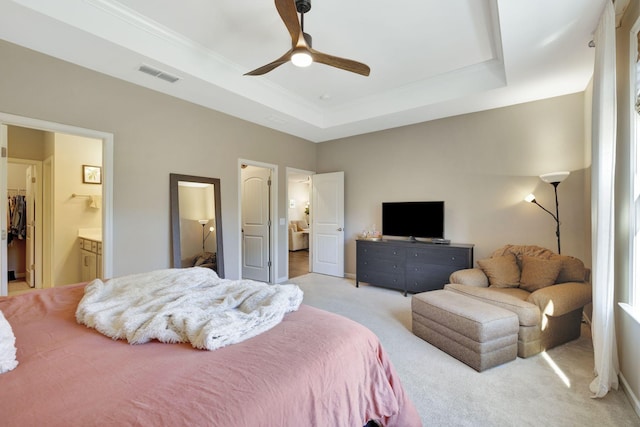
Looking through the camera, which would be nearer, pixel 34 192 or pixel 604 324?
pixel 604 324

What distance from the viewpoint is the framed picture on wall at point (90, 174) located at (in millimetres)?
4289

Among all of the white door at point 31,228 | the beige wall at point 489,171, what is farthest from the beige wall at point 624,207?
the white door at point 31,228

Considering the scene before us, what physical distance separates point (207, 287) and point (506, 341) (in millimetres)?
2377

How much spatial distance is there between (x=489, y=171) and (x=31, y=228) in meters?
6.96

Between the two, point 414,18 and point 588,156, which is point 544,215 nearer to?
point 588,156

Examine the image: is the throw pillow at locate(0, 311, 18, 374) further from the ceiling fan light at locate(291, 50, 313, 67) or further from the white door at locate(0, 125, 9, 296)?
the ceiling fan light at locate(291, 50, 313, 67)

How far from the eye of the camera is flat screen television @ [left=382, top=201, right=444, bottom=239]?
4.30m

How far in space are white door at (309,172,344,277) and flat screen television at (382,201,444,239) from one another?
94 cm

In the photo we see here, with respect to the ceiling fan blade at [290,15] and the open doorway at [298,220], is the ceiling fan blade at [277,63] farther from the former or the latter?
the open doorway at [298,220]

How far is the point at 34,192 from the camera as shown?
170 inches

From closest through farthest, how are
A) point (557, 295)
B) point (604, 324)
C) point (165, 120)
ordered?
point (604, 324) → point (557, 295) → point (165, 120)

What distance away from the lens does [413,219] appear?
4512 millimetres

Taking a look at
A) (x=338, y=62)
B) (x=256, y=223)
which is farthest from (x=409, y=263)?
(x=338, y=62)

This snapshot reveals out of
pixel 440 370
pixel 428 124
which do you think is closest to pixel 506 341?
pixel 440 370
